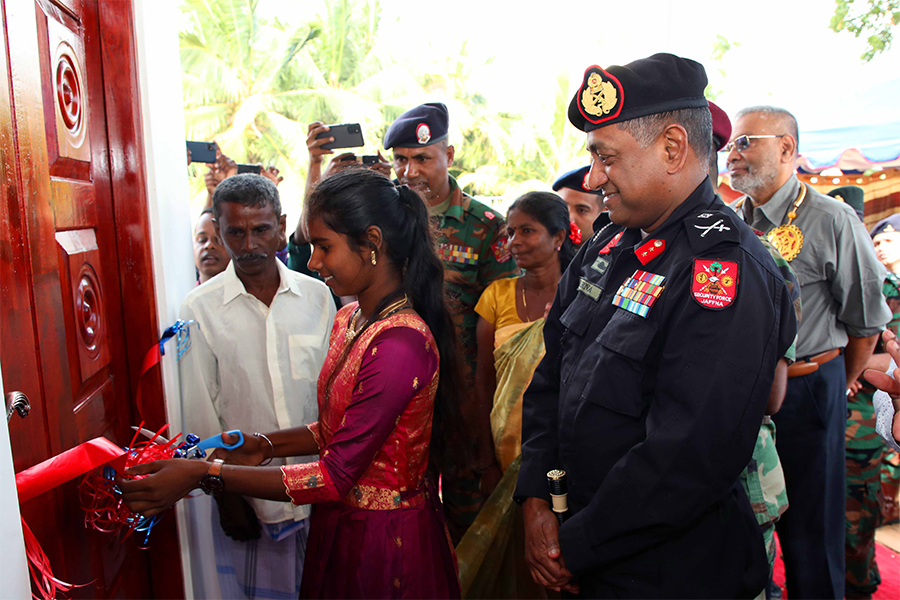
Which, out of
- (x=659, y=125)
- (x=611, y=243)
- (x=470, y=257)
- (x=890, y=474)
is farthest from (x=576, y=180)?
(x=890, y=474)

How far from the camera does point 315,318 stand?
7.39ft

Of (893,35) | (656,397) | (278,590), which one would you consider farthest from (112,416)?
(893,35)

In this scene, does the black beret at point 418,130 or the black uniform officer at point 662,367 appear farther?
the black beret at point 418,130

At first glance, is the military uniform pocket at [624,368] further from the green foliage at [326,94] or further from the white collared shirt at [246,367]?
the green foliage at [326,94]

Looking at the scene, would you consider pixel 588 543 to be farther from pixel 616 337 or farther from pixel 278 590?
pixel 278 590

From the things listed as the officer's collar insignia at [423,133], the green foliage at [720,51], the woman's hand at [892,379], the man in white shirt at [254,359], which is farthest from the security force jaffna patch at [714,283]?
the green foliage at [720,51]

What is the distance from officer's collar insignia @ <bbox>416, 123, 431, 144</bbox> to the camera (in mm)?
2938

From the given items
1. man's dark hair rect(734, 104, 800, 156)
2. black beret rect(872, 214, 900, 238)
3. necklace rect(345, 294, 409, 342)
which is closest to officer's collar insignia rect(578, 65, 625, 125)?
necklace rect(345, 294, 409, 342)

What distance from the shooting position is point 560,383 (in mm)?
1597

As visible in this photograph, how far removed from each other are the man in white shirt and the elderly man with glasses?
2113 millimetres

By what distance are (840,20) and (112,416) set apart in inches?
210

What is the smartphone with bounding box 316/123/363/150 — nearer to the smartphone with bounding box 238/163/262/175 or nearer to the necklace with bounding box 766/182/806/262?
the smartphone with bounding box 238/163/262/175

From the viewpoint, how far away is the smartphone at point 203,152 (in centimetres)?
298

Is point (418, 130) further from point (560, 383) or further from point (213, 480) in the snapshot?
point (213, 480)
